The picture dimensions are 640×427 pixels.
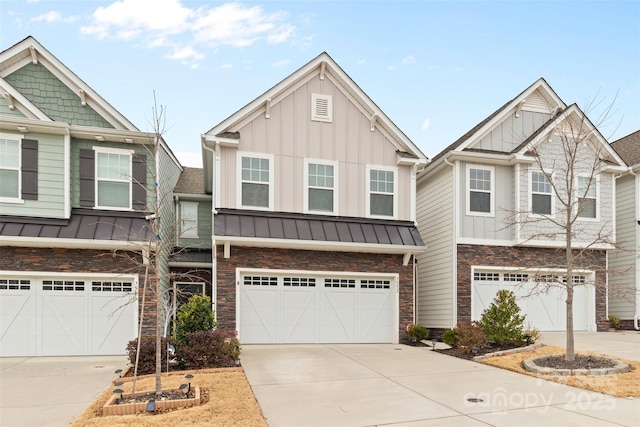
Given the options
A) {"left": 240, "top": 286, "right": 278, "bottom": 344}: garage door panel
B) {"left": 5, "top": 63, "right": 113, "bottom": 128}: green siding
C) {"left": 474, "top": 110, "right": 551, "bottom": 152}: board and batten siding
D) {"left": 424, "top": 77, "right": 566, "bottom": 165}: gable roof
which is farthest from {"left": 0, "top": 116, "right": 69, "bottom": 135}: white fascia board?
{"left": 474, "top": 110, "right": 551, "bottom": 152}: board and batten siding

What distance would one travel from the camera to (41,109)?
46.3 ft

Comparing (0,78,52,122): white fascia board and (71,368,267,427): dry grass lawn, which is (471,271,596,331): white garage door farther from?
(0,78,52,122): white fascia board

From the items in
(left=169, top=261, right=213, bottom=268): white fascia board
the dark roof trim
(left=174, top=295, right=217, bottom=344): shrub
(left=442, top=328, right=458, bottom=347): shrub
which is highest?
the dark roof trim

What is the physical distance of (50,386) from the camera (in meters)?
9.54

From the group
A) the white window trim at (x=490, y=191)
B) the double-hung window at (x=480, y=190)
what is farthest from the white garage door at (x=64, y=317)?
the double-hung window at (x=480, y=190)

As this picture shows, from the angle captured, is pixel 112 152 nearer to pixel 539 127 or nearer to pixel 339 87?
pixel 339 87

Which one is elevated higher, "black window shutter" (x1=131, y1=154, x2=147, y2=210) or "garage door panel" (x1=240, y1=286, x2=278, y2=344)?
"black window shutter" (x1=131, y1=154, x2=147, y2=210)

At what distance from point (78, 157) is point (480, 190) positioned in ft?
41.6

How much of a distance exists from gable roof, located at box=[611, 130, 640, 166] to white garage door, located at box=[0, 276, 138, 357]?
18.6m

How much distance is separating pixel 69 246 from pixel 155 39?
671 centimetres

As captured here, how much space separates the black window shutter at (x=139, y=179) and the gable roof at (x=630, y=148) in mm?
17401

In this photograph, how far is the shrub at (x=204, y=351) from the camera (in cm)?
1064

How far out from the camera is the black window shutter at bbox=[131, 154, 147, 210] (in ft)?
47.1

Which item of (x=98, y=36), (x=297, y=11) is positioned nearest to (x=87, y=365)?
(x=98, y=36)
